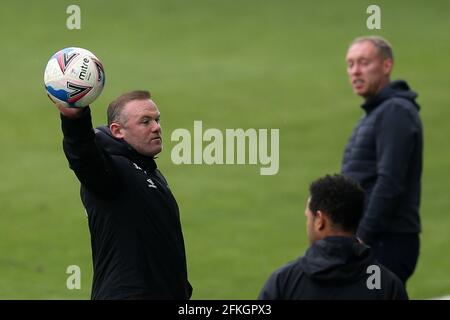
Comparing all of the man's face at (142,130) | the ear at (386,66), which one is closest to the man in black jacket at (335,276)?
the man's face at (142,130)

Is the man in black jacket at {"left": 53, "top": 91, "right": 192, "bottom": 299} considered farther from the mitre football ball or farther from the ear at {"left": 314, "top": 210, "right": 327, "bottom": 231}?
the ear at {"left": 314, "top": 210, "right": 327, "bottom": 231}

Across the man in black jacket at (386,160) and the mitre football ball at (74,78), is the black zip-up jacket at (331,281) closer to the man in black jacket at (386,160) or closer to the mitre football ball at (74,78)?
the mitre football ball at (74,78)

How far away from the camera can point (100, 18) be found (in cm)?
2831

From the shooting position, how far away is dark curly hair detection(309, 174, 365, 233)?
659 cm

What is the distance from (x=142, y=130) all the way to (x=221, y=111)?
15014mm

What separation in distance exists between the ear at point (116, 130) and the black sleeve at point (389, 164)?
9.69ft

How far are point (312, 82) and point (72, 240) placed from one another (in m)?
10.1

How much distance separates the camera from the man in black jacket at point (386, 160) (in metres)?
9.86

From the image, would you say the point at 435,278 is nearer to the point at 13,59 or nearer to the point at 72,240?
the point at 72,240

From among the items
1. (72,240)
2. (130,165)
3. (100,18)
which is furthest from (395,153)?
(100,18)

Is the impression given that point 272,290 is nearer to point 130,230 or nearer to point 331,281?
point 331,281

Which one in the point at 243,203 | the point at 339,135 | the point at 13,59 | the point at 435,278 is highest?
the point at 13,59

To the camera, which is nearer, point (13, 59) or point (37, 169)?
point (37, 169)

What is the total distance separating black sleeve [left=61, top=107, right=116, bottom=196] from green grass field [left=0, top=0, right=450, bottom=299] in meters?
5.81
